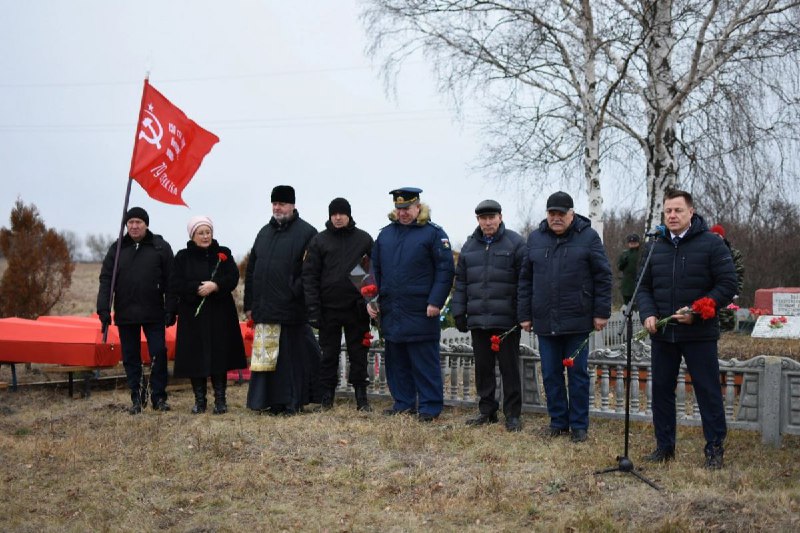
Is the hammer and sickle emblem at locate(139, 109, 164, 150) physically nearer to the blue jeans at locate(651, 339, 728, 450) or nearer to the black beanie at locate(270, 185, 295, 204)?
the black beanie at locate(270, 185, 295, 204)

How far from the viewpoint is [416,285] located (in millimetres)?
7531

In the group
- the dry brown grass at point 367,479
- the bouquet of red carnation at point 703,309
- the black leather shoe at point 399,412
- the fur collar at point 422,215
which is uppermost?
the fur collar at point 422,215

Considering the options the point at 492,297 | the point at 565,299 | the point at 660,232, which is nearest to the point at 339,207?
the point at 492,297

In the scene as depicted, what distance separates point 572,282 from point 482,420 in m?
1.60

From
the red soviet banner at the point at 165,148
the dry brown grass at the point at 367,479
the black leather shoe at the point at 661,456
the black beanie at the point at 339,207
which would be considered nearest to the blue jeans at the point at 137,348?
the dry brown grass at the point at 367,479

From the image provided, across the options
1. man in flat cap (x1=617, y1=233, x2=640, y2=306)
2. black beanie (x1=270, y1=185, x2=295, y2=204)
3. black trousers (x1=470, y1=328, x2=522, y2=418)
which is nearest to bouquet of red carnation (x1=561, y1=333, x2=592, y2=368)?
black trousers (x1=470, y1=328, x2=522, y2=418)

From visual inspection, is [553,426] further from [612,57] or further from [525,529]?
[612,57]

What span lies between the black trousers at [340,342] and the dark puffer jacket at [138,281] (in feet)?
5.17

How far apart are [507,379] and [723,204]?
8439mm

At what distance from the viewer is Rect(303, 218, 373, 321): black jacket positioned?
25.9 ft

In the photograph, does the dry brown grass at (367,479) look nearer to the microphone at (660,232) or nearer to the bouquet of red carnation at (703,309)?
the bouquet of red carnation at (703,309)

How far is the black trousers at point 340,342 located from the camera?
804 centimetres

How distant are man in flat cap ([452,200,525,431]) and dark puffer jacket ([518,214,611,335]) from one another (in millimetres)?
367

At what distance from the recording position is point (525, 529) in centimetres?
458
